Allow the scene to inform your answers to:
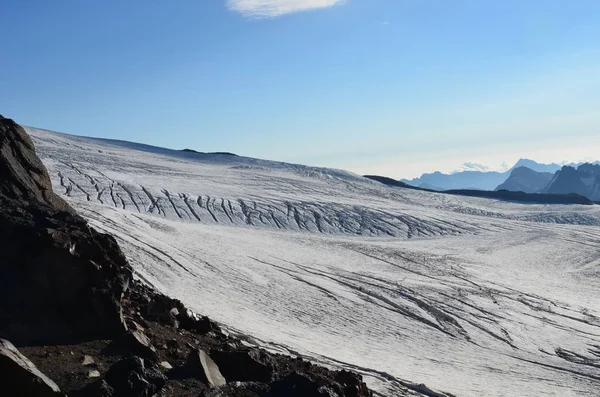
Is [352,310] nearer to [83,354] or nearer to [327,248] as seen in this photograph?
[327,248]

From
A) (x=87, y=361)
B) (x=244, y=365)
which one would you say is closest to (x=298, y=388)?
(x=244, y=365)

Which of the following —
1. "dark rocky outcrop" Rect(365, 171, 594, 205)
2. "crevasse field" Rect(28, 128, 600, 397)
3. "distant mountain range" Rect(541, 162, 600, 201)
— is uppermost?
"distant mountain range" Rect(541, 162, 600, 201)

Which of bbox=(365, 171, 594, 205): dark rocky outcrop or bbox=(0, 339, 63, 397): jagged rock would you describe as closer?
bbox=(0, 339, 63, 397): jagged rock

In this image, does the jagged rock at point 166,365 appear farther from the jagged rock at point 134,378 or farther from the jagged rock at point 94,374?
the jagged rock at point 94,374

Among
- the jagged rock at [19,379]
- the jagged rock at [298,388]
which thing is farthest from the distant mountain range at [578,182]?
the jagged rock at [19,379]

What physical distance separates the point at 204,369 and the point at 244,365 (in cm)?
68

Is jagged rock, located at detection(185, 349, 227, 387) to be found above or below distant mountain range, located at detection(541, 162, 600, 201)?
below

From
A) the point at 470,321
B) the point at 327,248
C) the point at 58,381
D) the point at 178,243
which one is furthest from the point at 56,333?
the point at 327,248

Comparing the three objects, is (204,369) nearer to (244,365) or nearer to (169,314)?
(244,365)

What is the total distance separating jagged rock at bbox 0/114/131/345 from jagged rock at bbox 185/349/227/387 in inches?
45.8

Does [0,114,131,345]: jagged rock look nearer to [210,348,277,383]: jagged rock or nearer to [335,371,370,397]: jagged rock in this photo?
[210,348,277,383]: jagged rock

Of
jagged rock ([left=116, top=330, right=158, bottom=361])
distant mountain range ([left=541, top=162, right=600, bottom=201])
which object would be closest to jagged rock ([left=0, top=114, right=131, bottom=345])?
jagged rock ([left=116, top=330, right=158, bottom=361])

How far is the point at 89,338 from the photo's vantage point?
855cm

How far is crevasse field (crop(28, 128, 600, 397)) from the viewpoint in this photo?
730 inches
